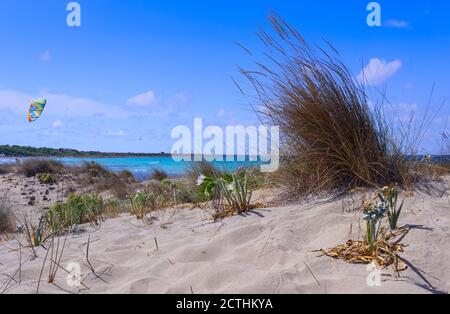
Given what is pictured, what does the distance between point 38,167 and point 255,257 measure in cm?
1372

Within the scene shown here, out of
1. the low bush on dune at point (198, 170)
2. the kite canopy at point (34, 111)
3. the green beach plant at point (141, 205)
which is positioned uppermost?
the kite canopy at point (34, 111)

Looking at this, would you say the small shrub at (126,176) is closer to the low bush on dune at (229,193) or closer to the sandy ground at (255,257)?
the low bush on dune at (229,193)

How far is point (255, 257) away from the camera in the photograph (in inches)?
82.7

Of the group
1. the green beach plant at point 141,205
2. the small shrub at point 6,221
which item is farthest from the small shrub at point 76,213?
the small shrub at point 6,221

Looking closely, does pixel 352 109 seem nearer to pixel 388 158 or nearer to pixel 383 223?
pixel 388 158

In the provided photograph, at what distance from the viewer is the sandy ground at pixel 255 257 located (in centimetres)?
172

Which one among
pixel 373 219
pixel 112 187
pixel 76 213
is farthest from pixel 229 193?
pixel 112 187

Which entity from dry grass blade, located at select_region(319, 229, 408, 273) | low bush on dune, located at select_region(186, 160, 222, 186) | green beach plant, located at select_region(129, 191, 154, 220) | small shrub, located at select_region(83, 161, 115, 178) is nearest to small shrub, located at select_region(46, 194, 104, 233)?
green beach plant, located at select_region(129, 191, 154, 220)

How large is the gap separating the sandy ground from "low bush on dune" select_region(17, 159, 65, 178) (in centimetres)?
1191

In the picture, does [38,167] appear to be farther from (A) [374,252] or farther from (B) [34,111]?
(A) [374,252]

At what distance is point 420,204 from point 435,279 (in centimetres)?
98

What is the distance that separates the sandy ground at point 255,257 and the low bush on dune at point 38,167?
11910 mm

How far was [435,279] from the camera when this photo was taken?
168cm

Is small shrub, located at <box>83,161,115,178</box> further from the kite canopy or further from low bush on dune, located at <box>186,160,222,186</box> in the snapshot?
low bush on dune, located at <box>186,160,222,186</box>
